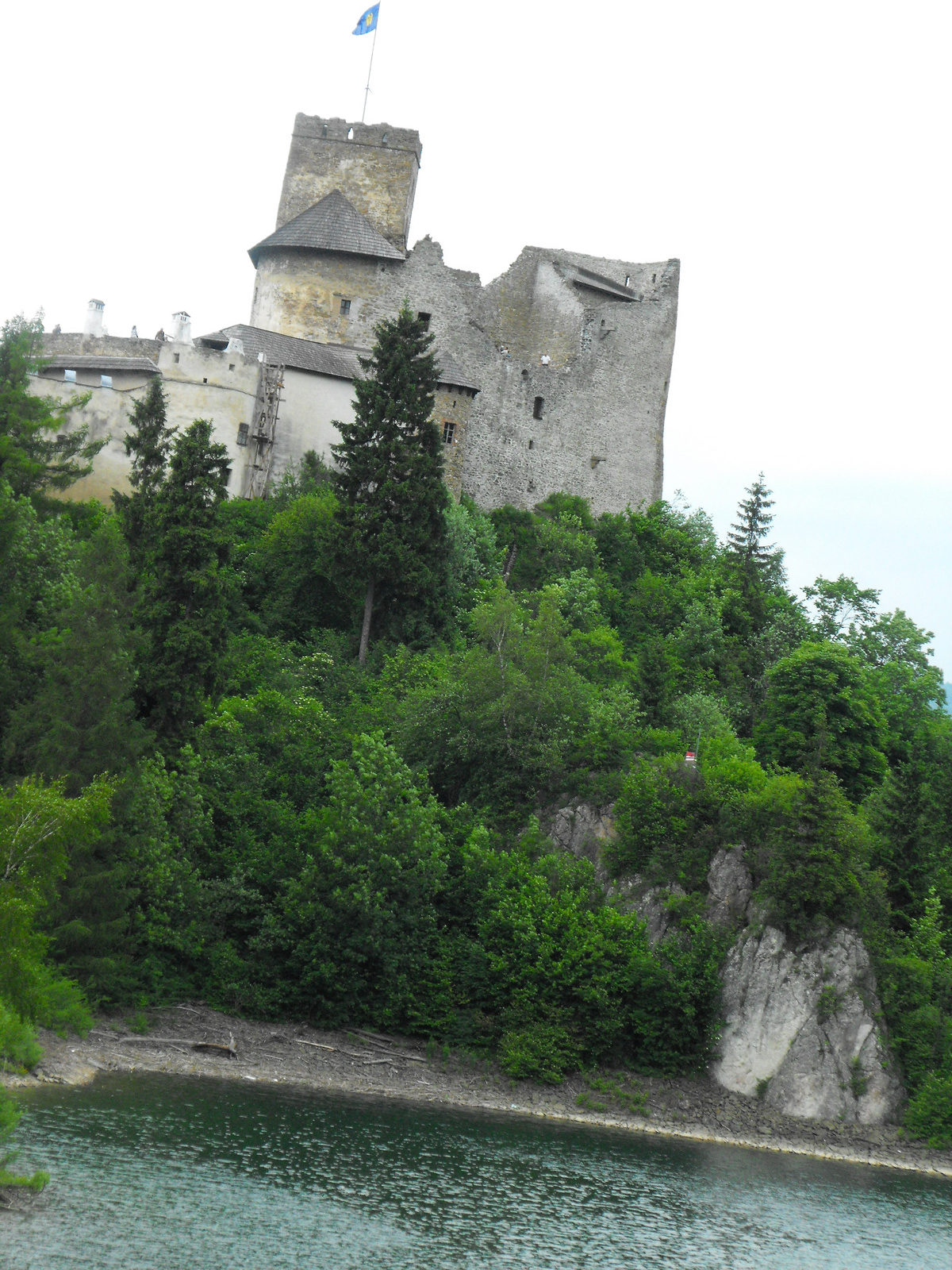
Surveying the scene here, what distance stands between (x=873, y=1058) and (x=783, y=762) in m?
13.2

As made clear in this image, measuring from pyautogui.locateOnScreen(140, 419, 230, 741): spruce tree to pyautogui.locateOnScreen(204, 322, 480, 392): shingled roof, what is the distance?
17265mm

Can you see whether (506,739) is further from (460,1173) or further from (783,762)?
(460,1173)

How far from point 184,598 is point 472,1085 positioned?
1731 centimetres

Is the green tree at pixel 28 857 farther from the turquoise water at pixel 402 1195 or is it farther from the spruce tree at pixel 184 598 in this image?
the spruce tree at pixel 184 598

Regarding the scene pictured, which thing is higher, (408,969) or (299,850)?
(299,850)

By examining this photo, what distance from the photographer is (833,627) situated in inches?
2667

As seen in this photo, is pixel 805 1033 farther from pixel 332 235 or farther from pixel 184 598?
pixel 332 235

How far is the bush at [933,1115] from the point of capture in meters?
43.2

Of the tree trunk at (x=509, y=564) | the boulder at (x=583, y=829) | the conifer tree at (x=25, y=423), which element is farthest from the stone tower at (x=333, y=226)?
the boulder at (x=583, y=829)

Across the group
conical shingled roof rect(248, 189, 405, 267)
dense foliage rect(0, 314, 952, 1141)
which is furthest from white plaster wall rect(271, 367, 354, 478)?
conical shingled roof rect(248, 189, 405, 267)

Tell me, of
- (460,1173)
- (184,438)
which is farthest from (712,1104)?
(184,438)

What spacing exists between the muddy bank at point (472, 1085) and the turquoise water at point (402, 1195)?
3.90ft

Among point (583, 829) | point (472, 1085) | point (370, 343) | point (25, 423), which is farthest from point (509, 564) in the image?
point (472, 1085)

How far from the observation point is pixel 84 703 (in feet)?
130
